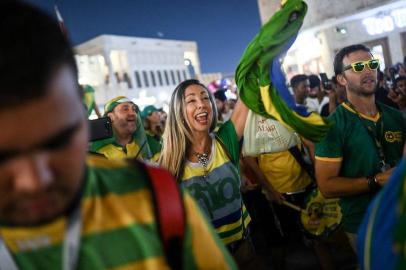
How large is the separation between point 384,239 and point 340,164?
1.56 meters

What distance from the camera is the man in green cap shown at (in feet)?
13.5

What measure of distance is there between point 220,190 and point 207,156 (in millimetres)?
Result: 301

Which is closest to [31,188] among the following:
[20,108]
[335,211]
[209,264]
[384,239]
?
[20,108]

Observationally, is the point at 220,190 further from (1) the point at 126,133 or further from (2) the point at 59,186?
(1) the point at 126,133

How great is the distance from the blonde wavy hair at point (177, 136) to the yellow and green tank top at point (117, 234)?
161 centimetres

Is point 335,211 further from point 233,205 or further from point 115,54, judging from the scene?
point 115,54

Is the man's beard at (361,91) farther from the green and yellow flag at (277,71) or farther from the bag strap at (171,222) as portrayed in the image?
the bag strap at (171,222)

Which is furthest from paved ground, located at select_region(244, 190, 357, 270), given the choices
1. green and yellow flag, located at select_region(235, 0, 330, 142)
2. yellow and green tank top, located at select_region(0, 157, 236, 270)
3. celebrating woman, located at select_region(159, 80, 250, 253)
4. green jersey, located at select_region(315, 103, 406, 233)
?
yellow and green tank top, located at select_region(0, 157, 236, 270)

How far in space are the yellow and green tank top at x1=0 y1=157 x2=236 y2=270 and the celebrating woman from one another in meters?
1.51

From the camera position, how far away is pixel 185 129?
2.84 m

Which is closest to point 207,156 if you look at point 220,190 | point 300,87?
point 220,190

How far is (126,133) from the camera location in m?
4.30

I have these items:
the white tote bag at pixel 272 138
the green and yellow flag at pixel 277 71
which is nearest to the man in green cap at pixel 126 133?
the white tote bag at pixel 272 138

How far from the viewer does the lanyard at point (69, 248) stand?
0.89 m
